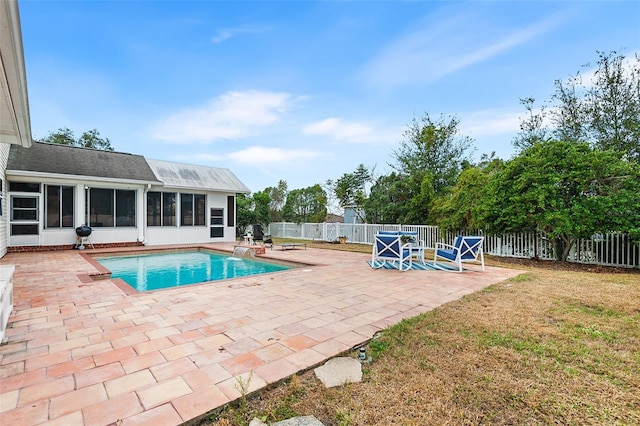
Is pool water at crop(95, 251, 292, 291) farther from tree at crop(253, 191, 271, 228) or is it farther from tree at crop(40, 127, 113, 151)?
tree at crop(40, 127, 113, 151)

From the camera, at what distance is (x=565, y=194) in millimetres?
8859

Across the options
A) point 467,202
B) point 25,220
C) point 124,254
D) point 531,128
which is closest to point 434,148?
point 531,128

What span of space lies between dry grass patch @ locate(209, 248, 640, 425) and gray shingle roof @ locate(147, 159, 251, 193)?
504 inches

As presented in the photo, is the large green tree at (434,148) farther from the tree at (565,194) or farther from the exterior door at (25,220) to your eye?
the exterior door at (25,220)

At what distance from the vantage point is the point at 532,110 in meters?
17.5

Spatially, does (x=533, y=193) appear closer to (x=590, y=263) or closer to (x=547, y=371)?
(x=590, y=263)

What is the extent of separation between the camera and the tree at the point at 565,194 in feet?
25.8

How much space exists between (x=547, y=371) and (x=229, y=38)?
1197 centimetres

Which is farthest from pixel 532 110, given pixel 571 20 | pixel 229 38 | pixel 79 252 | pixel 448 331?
pixel 79 252

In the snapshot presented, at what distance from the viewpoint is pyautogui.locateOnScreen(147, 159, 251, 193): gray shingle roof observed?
45.6ft

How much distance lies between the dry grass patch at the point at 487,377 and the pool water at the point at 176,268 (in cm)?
541

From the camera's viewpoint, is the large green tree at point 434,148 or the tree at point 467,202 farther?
the large green tree at point 434,148

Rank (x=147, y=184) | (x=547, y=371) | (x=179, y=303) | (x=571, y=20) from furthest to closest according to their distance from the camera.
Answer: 1. (x=147, y=184)
2. (x=571, y=20)
3. (x=179, y=303)
4. (x=547, y=371)

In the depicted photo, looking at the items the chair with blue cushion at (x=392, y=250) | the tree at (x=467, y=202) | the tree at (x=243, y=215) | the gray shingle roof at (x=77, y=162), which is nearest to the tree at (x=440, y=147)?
the tree at (x=467, y=202)
